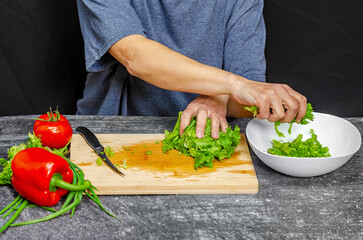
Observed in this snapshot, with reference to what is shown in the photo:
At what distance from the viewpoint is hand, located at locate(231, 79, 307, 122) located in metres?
1.42

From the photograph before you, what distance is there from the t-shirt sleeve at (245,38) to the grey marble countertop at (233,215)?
0.61 meters

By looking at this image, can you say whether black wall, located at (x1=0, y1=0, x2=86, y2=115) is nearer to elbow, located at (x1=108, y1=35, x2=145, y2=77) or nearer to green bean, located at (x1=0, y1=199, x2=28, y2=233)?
elbow, located at (x1=108, y1=35, x2=145, y2=77)

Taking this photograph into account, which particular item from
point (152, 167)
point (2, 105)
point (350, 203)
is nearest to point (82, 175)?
point (152, 167)

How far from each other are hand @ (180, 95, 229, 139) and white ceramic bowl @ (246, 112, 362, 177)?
0.35 ft

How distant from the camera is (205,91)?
1540 millimetres

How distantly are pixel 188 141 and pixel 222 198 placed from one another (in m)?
0.25

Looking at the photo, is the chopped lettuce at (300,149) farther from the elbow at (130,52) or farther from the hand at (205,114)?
the elbow at (130,52)

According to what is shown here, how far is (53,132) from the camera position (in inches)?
58.6

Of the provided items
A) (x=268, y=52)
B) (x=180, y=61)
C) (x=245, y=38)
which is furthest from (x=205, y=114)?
(x=268, y=52)

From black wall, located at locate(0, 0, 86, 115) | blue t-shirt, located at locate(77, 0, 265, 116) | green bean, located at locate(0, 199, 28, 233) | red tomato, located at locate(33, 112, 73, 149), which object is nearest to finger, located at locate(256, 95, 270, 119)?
blue t-shirt, located at locate(77, 0, 265, 116)

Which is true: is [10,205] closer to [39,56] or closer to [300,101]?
[300,101]

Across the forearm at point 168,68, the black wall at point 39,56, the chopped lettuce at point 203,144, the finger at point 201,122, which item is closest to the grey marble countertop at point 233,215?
the chopped lettuce at point 203,144

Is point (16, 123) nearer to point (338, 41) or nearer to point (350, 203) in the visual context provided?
point (350, 203)

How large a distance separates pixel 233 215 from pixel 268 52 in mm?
1631
